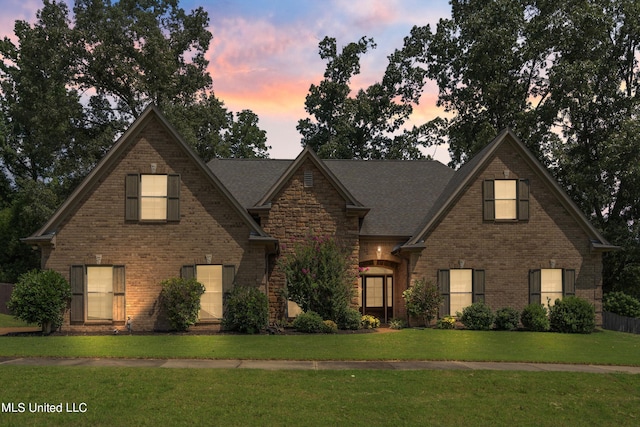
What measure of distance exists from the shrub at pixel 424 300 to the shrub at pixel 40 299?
42.6ft

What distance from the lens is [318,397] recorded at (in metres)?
10.1

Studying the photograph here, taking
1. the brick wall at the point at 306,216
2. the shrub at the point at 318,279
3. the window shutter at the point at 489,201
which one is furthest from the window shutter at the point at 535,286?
the shrub at the point at 318,279

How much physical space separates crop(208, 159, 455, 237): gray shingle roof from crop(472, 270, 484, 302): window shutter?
3.29 metres

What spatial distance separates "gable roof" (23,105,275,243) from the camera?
69.3 ft

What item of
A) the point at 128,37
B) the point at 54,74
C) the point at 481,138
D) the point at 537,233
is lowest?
the point at 537,233

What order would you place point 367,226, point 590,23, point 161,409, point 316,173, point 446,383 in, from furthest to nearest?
point 590,23, point 367,226, point 316,173, point 446,383, point 161,409

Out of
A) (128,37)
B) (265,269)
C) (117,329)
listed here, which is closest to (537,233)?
(265,269)

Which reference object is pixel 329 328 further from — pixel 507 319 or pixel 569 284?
pixel 569 284

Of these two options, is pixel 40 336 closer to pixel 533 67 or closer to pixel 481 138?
pixel 481 138

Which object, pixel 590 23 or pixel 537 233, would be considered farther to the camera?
pixel 590 23

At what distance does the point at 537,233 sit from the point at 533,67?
63.2 ft

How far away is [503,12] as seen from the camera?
38.5 metres

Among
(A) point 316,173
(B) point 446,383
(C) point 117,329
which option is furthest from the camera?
(A) point 316,173

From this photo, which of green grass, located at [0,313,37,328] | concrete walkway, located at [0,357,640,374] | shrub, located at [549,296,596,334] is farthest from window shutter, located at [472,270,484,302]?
green grass, located at [0,313,37,328]
